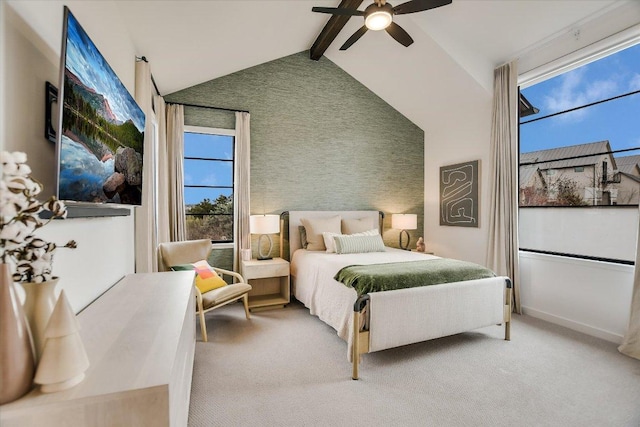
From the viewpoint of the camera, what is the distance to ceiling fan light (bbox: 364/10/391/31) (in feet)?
8.27

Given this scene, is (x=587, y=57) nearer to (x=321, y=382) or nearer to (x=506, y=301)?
(x=506, y=301)

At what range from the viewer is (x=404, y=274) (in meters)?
2.74

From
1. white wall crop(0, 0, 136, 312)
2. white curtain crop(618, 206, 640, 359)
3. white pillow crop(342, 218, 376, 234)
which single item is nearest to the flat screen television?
white wall crop(0, 0, 136, 312)

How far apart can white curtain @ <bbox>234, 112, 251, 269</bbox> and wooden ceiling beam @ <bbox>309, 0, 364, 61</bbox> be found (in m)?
1.43

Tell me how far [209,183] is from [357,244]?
2.22 meters

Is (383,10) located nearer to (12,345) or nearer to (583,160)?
(583,160)

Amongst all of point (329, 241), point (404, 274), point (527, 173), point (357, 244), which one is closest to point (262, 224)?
point (329, 241)

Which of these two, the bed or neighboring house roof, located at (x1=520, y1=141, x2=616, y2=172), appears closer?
the bed

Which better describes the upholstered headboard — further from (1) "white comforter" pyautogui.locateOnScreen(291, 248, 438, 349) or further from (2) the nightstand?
(2) the nightstand

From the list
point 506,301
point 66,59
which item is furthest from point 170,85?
point 506,301

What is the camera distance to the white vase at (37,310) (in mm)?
865

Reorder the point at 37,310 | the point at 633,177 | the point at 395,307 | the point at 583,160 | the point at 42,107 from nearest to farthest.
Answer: the point at 37,310 → the point at 42,107 → the point at 395,307 → the point at 633,177 → the point at 583,160

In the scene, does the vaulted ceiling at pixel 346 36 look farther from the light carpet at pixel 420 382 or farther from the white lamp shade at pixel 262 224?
the light carpet at pixel 420 382

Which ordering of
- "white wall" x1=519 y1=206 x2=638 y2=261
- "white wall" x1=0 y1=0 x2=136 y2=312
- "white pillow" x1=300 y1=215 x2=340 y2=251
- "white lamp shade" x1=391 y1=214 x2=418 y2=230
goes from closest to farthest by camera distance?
1. "white wall" x1=0 y1=0 x2=136 y2=312
2. "white wall" x1=519 y1=206 x2=638 y2=261
3. "white pillow" x1=300 y1=215 x2=340 y2=251
4. "white lamp shade" x1=391 y1=214 x2=418 y2=230
